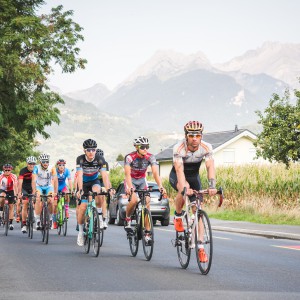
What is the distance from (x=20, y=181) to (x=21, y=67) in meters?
14.9

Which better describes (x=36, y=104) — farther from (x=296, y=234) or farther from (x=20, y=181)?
(x=296, y=234)

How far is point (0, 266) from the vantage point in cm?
1145

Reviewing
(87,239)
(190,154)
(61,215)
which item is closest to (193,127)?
(190,154)

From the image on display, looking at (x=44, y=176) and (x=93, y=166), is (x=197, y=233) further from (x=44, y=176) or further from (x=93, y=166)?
(x=44, y=176)

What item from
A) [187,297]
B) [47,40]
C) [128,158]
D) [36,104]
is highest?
[47,40]

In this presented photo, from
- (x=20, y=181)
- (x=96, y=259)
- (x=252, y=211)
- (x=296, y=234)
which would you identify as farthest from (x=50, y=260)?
(x=252, y=211)

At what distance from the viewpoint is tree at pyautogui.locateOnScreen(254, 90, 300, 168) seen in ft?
151

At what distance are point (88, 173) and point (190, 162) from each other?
3.34m

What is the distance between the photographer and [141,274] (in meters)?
10.1

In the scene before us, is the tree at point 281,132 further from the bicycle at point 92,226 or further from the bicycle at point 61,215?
the bicycle at point 92,226

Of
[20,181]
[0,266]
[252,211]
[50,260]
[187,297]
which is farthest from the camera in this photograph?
[252,211]

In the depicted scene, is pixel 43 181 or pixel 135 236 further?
pixel 43 181

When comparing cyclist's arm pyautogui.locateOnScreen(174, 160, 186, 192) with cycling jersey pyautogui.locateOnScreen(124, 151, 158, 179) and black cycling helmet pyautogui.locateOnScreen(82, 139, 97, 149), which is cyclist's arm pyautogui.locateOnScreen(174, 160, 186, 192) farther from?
black cycling helmet pyautogui.locateOnScreen(82, 139, 97, 149)

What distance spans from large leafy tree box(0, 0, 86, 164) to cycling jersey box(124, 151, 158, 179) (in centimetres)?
1896
